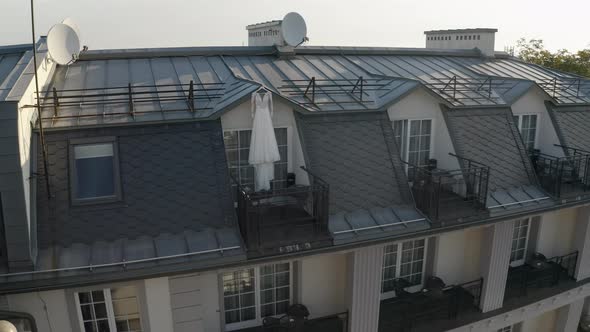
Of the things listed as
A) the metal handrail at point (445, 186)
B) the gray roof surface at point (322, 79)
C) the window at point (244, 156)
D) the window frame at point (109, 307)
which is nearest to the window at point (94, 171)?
the window frame at point (109, 307)

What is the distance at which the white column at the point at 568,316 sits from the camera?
18266mm

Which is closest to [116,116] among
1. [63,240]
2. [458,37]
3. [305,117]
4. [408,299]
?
[63,240]

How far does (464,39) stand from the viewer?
23203 millimetres

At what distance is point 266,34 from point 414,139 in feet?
28.6

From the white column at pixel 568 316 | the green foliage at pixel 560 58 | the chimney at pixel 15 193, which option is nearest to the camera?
the chimney at pixel 15 193

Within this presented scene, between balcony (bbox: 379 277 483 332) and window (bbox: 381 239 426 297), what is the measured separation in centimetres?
41

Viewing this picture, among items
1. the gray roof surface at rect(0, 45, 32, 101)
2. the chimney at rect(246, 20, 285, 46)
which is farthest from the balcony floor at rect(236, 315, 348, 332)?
the chimney at rect(246, 20, 285, 46)

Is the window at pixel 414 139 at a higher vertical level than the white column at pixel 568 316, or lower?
higher

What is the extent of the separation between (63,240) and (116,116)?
11.2 feet

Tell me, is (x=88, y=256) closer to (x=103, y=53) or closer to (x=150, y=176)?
(x=150, y=176)

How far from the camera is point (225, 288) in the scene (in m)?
12.4

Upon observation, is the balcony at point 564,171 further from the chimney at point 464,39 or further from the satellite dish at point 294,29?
the satellite dish at point 294,29

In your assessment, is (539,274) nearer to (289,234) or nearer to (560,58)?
(289,234)

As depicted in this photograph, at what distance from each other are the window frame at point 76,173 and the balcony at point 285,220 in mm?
2894
